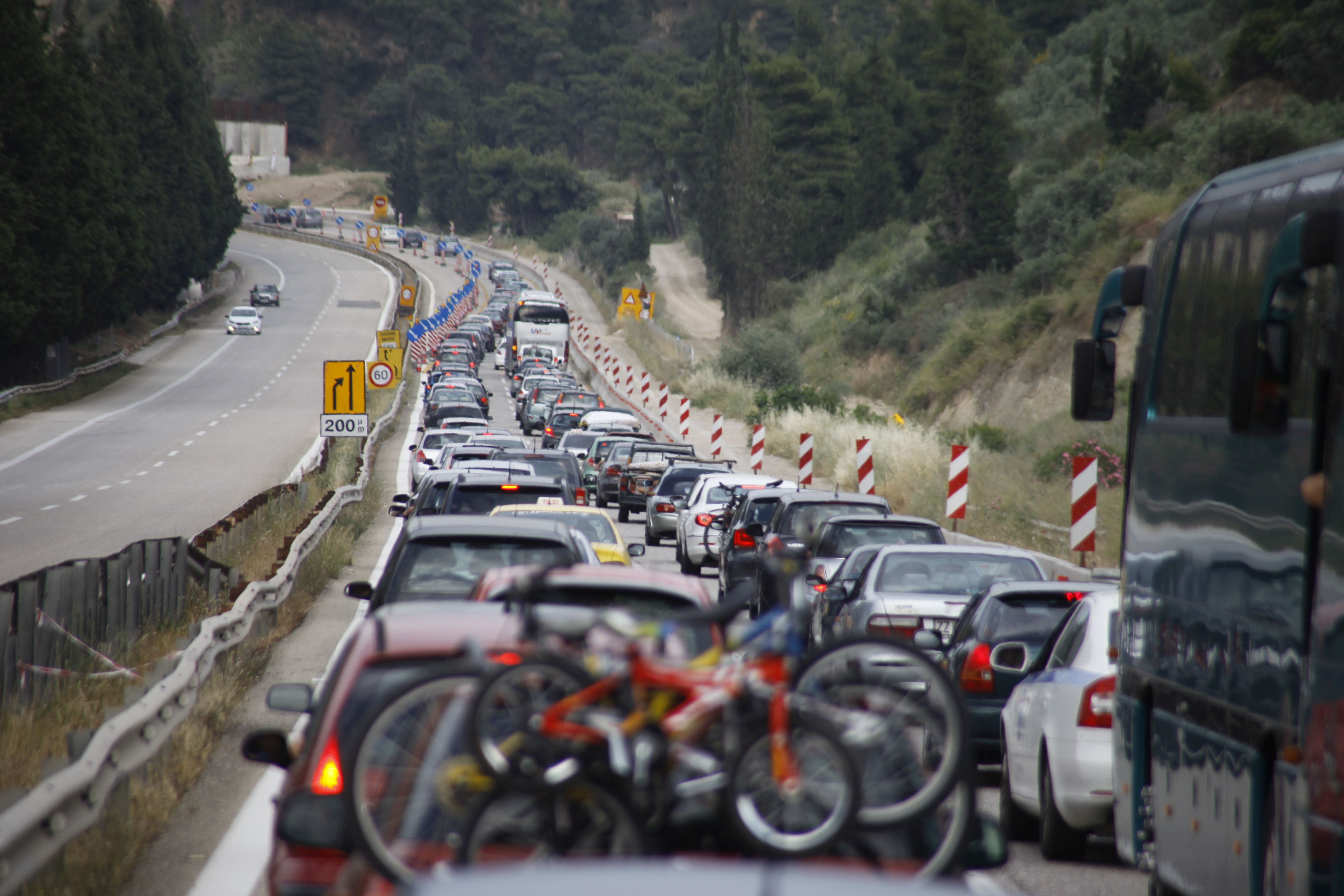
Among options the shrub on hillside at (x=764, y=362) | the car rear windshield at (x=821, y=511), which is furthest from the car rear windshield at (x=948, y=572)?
the shrub on hillside at (x=764, y=362)

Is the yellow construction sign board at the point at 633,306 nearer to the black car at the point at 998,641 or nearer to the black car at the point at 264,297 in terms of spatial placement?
the black car at the point at 264,297

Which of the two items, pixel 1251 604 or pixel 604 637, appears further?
pixel 1251 604

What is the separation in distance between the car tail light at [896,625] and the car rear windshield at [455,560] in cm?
386

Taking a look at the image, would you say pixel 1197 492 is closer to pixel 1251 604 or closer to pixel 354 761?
pixel 1251 604

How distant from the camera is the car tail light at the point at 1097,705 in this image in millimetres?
8875

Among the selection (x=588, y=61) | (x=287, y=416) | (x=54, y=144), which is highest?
(x=588, y=61)

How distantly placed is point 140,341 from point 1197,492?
76.8 m

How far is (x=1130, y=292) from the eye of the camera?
29.8ft

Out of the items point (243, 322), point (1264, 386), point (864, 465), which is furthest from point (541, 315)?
point (1264, 386)

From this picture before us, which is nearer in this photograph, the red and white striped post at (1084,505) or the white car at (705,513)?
the red and white striped post at (1084,505)

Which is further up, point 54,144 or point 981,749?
point 54,144

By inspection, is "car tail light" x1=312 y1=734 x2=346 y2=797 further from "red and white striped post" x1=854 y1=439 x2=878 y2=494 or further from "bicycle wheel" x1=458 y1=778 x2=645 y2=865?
"red and white striped post" x1=854 y1=439 x2=878 y2=494

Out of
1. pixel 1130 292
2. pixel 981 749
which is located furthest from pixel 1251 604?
pixel 981 749

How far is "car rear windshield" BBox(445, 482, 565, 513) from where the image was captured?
55.4 ft
